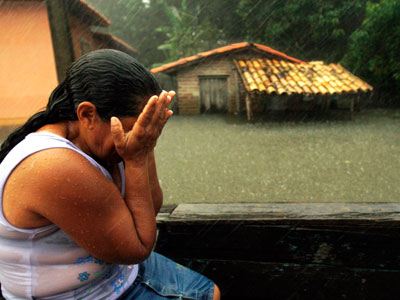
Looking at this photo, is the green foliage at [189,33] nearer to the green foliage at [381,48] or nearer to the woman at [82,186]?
the green foliage at [381,48]

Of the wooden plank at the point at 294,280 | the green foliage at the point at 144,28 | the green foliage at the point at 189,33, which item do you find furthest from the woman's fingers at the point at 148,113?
the green foliage at the point at 144,28

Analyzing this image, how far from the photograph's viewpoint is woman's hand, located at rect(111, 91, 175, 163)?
0.97 meters

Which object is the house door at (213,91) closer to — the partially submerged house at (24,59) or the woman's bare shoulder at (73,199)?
the partially submerged house at (24,59)

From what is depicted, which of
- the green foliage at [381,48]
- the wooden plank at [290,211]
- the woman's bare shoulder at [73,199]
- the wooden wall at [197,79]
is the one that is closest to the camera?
the woman's bare shoulder at [73,199]

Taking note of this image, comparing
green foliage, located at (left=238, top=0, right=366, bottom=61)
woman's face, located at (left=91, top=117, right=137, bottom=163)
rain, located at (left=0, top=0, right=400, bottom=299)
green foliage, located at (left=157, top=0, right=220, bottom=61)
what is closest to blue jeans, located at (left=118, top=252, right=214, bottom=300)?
rain, located at (left=0, top=0, right=400, bottom=299)

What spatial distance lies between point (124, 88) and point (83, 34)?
480 inches

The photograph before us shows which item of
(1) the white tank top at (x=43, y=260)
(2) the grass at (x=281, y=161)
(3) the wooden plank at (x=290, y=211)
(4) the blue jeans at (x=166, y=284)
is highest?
(1) the white tank top at (x=43, y=260)

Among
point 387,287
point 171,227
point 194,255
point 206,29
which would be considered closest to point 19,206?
point 171,227

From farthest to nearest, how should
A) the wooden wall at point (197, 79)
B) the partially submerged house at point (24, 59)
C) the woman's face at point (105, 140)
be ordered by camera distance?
the wooden wall at point (197, 79) < the partially submerged house at point (24, 59) < the woman's face at point (105, 140)

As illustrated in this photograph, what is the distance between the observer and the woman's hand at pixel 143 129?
0.97 m

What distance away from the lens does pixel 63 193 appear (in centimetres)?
91

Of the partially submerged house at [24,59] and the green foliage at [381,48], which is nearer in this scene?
the partially submerged house at [24,59]

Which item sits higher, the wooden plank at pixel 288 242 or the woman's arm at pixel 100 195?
the woman's arm at pixel 100 195

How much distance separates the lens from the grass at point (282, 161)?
16.2ft
